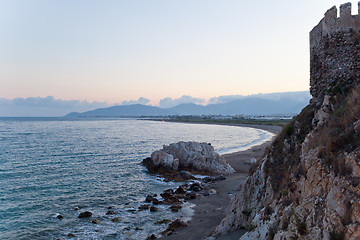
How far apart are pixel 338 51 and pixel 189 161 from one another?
26.7 m

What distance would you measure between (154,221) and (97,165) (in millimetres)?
22523

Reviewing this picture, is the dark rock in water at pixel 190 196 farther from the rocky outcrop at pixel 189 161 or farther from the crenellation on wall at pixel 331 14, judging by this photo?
the crenellation on wall at pixel 331 14

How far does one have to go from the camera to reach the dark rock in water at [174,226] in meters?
16.2

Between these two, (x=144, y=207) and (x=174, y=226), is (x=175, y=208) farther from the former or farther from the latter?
(x=174, y=226)

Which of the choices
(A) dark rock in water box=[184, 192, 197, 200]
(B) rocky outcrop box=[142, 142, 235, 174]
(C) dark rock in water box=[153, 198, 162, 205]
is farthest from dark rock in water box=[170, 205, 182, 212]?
(B) rocky outcrop box=[142, 142, 235, 174]

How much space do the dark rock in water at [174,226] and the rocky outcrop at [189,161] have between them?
16780mm

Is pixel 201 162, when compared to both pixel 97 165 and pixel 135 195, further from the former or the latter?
pixel 97 165

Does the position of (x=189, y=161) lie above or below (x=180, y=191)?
above

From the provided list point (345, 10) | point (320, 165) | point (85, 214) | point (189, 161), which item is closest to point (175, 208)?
point (85, 214)

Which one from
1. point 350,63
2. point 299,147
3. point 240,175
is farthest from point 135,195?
point 350,63

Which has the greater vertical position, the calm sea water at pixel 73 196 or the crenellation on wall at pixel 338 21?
the crenellation on wall at pixel 338 21

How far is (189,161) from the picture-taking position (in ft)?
117

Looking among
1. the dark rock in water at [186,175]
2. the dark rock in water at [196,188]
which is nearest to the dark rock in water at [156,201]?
the dark rock in water at [196,188]

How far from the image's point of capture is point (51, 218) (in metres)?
19.0
